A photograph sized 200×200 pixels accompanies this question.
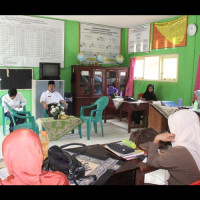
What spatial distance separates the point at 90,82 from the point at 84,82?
18 cm

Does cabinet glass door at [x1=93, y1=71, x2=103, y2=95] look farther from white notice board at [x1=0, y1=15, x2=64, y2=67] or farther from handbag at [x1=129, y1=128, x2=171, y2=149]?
handbag at [x1=129, y1=128, x2=171, y2=149]

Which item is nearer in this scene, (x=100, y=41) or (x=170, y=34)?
(x=170, y=34)

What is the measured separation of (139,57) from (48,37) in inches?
110

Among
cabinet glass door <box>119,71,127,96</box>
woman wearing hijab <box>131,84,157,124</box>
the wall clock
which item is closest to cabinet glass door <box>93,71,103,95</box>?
cabinet glass door <box>119,71,127,96</box>

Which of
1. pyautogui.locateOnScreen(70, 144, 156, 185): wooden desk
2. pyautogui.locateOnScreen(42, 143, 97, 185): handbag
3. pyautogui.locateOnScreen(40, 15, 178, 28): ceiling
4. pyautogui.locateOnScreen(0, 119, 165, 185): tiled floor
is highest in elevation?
pyautogui.locateOnScreen(40, 15, 178, 28): ceiling

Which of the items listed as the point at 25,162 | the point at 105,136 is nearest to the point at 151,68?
the point at 105,136

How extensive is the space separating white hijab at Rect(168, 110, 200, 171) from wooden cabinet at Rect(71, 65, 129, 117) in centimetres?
495

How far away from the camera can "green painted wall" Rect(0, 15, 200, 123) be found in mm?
5496

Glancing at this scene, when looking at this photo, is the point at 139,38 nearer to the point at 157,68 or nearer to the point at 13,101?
→ the point at 157,68

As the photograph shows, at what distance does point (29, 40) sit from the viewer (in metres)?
6.09

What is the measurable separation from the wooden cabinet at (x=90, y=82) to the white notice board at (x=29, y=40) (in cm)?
63

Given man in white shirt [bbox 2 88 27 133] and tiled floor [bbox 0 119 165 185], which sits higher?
man in white shirt [bbox 2 88 27 133]

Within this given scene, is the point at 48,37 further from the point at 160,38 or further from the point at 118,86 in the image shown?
the point at 160,38
